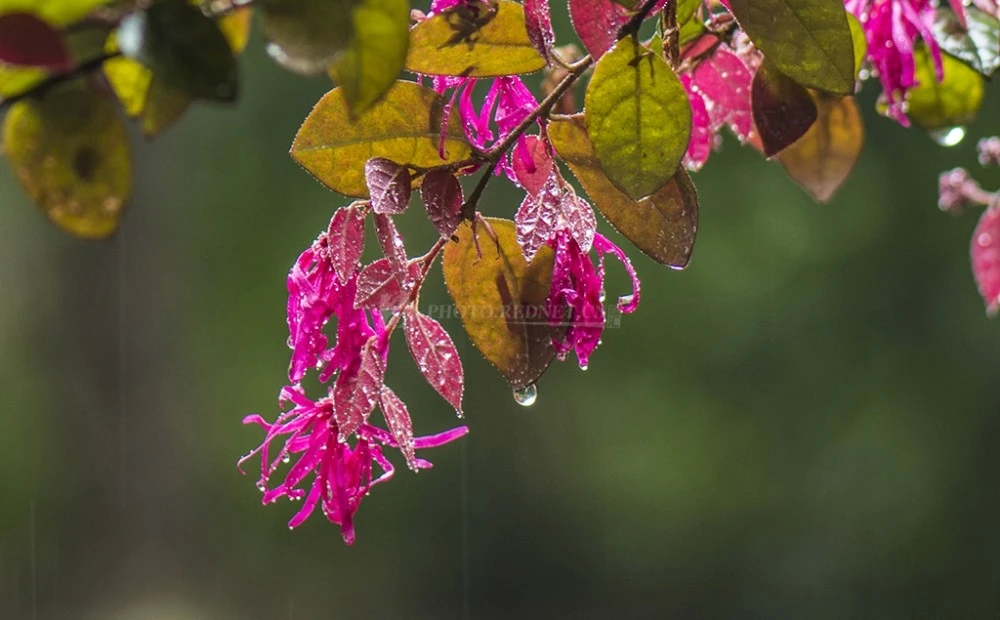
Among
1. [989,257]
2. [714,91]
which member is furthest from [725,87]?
[989,257]

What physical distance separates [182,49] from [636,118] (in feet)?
0.47

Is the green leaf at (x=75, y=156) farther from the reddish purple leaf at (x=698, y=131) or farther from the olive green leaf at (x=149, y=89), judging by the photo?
the reddish purple leaf at (x=698, y=131)

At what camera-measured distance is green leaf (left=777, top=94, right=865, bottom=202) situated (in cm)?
48

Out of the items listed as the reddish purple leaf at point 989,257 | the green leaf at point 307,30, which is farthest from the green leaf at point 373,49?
the reddish purple leaf at point 989,257

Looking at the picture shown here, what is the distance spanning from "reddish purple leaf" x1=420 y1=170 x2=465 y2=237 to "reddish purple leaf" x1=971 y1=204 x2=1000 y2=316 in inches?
15.1

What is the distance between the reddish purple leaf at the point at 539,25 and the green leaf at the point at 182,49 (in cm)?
13

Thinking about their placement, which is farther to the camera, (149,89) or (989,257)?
(989,257)

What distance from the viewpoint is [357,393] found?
0.32 m

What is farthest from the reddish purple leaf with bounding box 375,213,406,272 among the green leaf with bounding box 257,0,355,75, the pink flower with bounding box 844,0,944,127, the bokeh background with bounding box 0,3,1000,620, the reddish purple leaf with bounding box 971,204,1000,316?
the bokeh background with bounding box 0,3,1000,620

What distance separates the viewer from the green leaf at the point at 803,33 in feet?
0.96

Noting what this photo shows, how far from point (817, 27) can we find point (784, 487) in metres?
3.85

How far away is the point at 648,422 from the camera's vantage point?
12.9ft

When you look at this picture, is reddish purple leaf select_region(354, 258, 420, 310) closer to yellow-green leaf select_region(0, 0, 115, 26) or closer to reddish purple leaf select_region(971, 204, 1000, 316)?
yellow-green leaf select_region(0, 0, 115, 26)

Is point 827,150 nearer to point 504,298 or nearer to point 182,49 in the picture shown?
point 504,298
